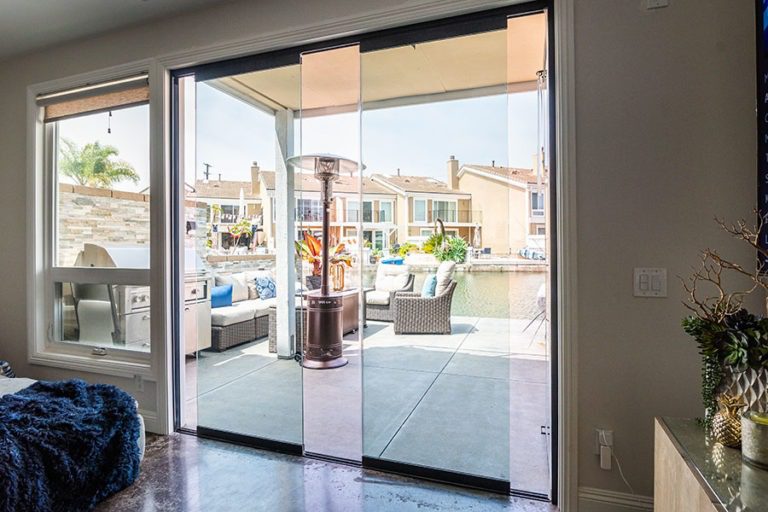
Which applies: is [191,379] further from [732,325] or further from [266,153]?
[732,325]

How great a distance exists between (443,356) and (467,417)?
0.38 m

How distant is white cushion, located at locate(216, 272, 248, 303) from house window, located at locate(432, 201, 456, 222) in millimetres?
1559

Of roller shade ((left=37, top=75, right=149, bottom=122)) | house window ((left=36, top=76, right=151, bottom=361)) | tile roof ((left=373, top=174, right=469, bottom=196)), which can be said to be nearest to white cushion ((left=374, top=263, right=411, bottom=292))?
tile roof ((left=373, top=174, right=469, bottom=196))

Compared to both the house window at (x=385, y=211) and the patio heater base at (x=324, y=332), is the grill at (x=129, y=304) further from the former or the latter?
the house window at (x=385, y=211)

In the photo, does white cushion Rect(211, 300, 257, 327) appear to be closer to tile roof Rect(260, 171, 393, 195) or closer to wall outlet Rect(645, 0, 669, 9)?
tile roof Rect(260, 171, 393, 195)

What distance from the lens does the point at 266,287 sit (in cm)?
303

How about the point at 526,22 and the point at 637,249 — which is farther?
the point at 526,22

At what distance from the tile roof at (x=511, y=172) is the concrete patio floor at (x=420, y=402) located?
0.81 metres

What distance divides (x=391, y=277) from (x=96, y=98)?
8.45 feet

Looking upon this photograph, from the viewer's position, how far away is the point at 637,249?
1.83m

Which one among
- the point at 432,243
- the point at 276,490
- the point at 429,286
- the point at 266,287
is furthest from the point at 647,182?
the point at 266,287

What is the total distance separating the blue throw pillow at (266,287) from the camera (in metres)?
3.00

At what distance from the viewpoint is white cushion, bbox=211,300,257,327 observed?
3031 millimetres

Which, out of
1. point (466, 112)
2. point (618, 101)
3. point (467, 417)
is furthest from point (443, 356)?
point (618, 101)
